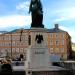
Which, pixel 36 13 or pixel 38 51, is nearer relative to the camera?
pixel 38 51

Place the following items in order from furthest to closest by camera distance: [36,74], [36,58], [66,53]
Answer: [66,53], [36,58], [36,74]

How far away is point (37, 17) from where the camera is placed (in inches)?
1189

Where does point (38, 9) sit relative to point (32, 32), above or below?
above

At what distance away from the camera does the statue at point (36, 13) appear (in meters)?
30.1

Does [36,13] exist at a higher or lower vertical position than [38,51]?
higher

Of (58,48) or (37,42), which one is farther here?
(58,48)

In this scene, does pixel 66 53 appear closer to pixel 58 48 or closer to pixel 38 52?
pixel 58 48

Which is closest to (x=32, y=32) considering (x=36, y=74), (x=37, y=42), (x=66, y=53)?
(x=37, y=42)

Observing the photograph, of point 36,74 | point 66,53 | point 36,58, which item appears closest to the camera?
point 36,74

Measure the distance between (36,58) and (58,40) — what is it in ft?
426

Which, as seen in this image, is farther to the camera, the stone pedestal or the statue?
the statue

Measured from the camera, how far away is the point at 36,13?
3011cm

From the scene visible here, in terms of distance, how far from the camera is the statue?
98.7 ft

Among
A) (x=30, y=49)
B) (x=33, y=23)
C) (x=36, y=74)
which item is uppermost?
(x=33, y=23)
